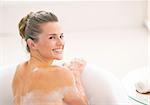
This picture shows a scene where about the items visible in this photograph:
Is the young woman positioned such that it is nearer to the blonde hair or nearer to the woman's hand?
the blonde hair

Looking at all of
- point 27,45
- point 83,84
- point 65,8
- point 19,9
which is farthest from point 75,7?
point 27,45

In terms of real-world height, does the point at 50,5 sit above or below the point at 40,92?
above

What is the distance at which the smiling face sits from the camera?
1290 millimetres

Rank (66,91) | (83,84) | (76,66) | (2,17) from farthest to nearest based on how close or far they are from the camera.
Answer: (2,17)
(83,84)
(76,66)
(66,91)

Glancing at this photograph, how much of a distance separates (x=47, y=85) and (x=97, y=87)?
1.40 feet

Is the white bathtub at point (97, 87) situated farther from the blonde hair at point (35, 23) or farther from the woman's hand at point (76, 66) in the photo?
the blonde hair at point (35, 23)

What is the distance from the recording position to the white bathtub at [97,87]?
1558 mm

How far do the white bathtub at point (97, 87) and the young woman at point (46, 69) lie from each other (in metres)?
0.26

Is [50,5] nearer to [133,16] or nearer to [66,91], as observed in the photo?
[133,16]

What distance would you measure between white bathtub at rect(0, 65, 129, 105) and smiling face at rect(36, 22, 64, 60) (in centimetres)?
40

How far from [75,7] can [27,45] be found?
1732mm

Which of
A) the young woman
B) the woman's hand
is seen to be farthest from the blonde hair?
the woman's hand

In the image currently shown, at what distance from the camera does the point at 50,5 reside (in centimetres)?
299

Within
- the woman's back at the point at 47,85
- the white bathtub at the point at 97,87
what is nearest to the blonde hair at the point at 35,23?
the woman's back at the point at 47,85
